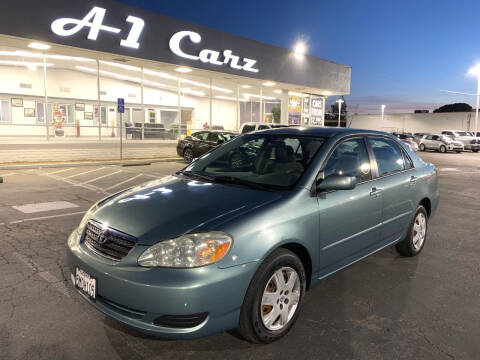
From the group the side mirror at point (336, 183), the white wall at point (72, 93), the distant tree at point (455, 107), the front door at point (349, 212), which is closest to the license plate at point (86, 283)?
the front door at point (349, 212)

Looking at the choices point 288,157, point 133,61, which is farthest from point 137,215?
point 133,61

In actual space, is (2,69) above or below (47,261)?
above

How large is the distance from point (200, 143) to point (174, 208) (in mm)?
13211

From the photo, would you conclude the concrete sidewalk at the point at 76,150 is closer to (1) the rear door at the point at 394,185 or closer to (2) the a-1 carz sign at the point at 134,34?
(2) the a-1 carz sign at the point at 134,34

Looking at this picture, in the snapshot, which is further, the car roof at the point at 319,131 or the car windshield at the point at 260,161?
the car roof at the point at 319,131

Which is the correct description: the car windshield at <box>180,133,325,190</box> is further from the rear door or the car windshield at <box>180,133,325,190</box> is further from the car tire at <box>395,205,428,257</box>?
the car tire at <box>395,205,428,257</box>

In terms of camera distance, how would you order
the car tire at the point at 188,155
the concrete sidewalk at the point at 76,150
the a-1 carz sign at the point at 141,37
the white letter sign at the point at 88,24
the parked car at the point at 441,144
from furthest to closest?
the parked car at the point at 441,144 → the car tire at the point at 188,155 → the concrete sidewalk at the point at 76,150 → the white letter sign at the point at 88,24 → the a-1 carz sign at the point at 141,37

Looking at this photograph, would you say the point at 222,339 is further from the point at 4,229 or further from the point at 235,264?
the point at 4,229

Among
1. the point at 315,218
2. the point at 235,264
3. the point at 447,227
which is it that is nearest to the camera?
the point at 235,264

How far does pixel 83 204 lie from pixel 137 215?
5.21 m

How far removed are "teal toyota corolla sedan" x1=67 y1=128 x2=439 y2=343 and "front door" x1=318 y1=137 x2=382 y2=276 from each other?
11 mm

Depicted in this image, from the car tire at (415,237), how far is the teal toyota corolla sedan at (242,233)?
49 centimetres

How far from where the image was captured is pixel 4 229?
5605 millimetres

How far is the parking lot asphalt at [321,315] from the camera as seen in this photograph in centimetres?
271
